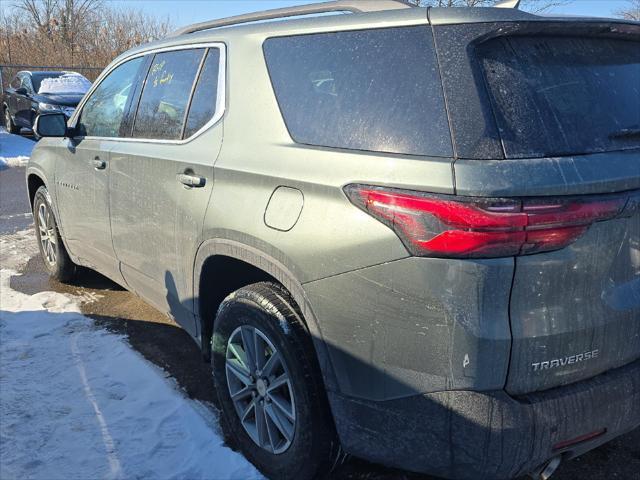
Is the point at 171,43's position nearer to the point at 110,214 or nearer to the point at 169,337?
the point at 110,214

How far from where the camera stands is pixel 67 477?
2.69 meters

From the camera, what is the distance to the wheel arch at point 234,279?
7.43ft

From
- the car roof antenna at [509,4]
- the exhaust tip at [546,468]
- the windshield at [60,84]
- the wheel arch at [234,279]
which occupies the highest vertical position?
the windshield at [60,84]

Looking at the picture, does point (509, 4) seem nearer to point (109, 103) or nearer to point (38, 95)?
point (109, 103)

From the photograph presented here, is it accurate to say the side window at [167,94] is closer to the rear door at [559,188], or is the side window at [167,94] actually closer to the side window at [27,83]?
the rear door at [559,188]

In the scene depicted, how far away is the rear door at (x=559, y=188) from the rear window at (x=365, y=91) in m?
0.09

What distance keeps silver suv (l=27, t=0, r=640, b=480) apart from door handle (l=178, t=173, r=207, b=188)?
11cm

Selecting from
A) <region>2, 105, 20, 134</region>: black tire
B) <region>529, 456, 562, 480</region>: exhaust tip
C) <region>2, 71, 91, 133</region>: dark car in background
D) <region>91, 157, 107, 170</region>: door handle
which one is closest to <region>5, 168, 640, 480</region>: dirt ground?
<region>529, 456, 562, 480</region>: exhaust tip

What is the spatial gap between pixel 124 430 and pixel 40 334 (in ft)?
4.99

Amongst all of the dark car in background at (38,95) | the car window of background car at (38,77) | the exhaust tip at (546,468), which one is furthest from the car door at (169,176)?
the car window of background car at (38,77)

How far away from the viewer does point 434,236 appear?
1.88 meters

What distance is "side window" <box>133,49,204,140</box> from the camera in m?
3.22

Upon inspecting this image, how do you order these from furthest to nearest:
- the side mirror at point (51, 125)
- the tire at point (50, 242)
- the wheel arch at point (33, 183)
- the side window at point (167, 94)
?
1. the wheel arch at point (33, 183)
2. the tire at point (50, 242)
3. the side mirror at point (51, 125)
4. the side window at point (167, 94)

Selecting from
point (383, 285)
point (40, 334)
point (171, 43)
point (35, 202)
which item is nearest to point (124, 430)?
point (40, 334)
